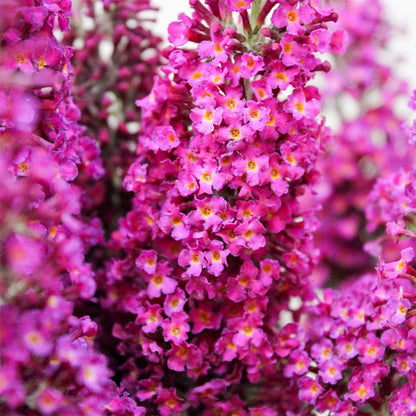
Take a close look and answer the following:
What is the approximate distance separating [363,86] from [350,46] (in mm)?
83

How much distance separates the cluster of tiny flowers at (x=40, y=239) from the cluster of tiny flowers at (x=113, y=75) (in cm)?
24

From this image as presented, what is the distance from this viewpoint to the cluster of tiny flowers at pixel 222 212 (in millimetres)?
775

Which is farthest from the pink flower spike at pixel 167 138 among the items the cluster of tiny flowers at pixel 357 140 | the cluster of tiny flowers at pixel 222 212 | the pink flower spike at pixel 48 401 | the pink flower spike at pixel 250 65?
the cluster of tiny flowers at pixel 357 140

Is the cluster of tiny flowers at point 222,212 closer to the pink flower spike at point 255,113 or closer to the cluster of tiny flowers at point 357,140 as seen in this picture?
the pink flower spike at point 255,113

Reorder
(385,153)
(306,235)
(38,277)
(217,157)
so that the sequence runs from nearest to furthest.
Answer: (38,277)
(217,157)
(306,235)
(385,153)

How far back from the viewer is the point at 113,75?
1.06 meters

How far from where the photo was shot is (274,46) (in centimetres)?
78

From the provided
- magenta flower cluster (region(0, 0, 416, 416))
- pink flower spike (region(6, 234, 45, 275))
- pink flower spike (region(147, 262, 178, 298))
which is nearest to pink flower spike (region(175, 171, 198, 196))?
magenta flower cluster (region(0, 0, 416, 416))

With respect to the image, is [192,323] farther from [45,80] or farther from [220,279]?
[45,80]

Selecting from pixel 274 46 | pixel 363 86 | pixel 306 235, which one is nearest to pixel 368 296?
pixel 306 235

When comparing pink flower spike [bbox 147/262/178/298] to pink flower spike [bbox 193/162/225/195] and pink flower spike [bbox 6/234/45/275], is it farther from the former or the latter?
pink flower spike [bbox 6/234/45/275]

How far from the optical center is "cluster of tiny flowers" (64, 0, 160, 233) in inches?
40.7

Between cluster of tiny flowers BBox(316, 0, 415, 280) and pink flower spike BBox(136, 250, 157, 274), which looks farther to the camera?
cluster of tiny flowers BBox(316, 0, 415, 280)

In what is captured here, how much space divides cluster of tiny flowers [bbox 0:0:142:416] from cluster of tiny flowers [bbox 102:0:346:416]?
0.10m
